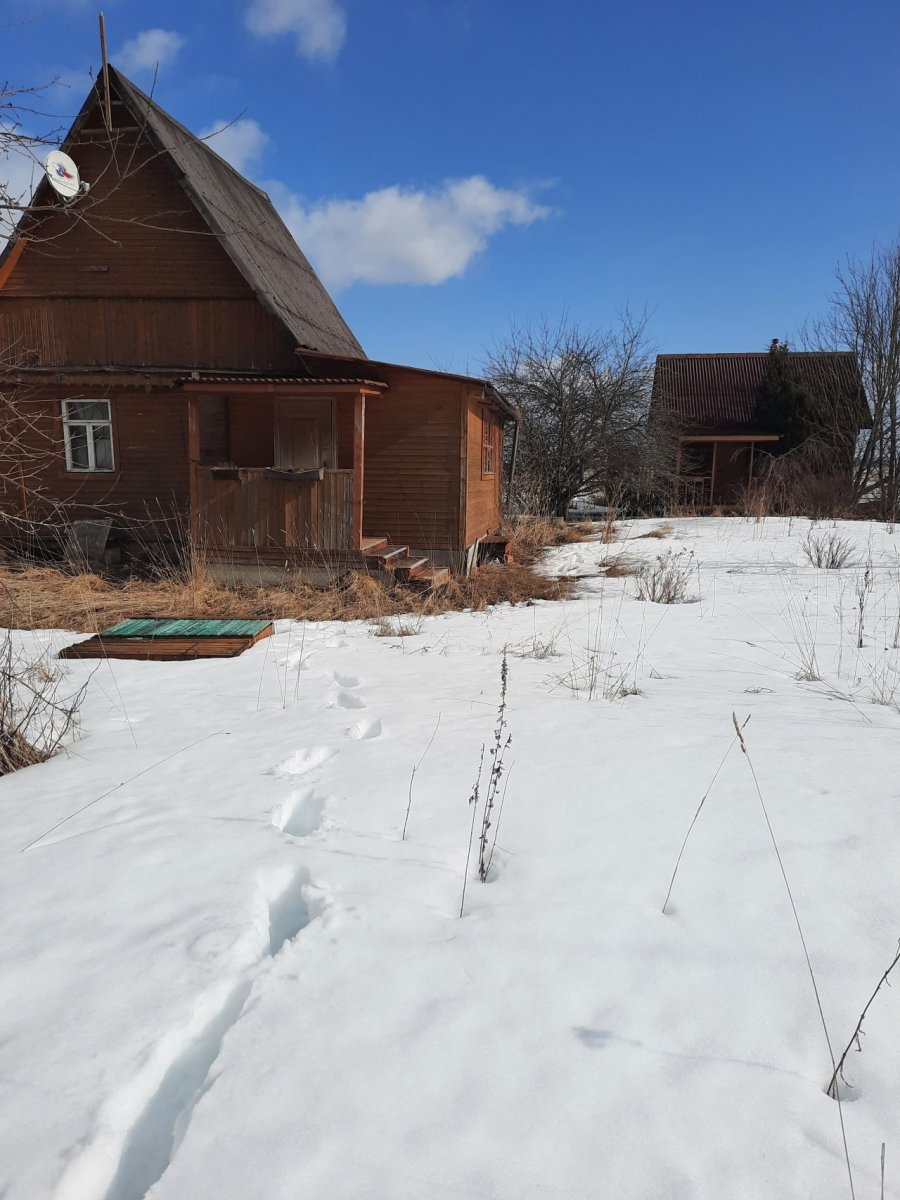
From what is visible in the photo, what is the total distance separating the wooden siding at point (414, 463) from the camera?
1098 cm

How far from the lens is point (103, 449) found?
1207 cm

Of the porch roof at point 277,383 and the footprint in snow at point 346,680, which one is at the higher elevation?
the porch roof at point 277,383

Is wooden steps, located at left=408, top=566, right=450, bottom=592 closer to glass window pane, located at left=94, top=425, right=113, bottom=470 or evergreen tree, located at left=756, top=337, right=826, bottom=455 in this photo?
glass window pane, located at left=94, top=425, right=113, bottom=470

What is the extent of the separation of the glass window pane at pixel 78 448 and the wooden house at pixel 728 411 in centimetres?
1651

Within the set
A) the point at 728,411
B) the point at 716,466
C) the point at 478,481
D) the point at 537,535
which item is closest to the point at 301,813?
the point at 478,481

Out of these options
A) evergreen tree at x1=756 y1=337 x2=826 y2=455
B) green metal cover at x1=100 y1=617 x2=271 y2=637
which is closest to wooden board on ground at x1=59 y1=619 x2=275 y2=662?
green metal cover at x1=100 y1=617 x2=271 y2=637

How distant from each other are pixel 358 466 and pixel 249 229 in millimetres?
5981

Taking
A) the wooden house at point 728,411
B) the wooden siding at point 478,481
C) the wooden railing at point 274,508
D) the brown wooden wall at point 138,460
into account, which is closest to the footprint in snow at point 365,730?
the wooden railing at point 274,508

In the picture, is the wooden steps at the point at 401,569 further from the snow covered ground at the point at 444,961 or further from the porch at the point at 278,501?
the snow covered ground at the point at 444,961

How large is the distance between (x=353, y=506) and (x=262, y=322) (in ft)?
12.2

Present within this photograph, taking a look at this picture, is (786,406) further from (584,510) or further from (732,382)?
(584,510)

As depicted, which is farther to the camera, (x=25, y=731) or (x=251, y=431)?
(x=251, y=431)

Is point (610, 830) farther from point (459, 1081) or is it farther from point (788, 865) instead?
point (459, 1081)

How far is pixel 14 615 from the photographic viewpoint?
24.9ft
